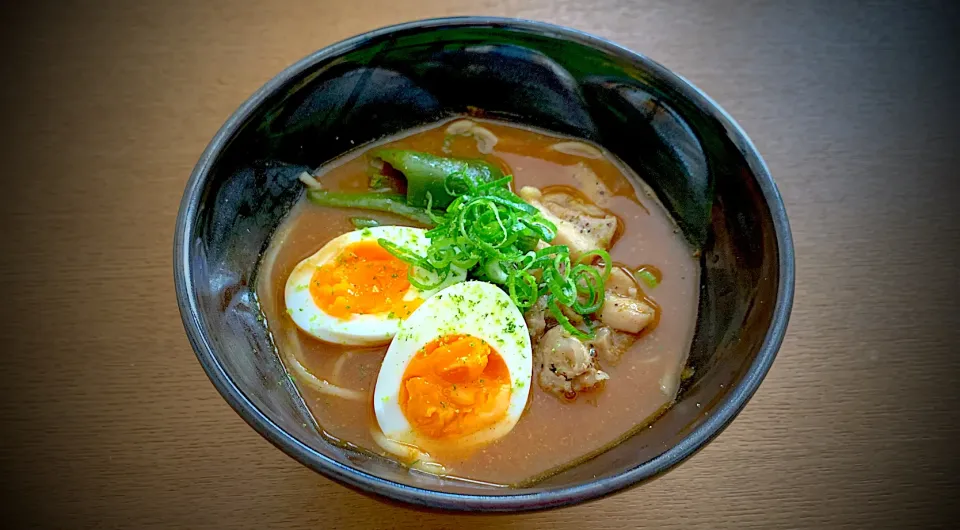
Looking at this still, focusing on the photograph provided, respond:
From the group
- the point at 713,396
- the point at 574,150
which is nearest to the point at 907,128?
the point at 574,150

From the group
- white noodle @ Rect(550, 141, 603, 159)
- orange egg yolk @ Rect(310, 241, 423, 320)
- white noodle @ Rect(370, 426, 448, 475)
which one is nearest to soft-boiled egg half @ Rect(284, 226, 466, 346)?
orange egg yolk @ Rect(310, 241, 423, 320)

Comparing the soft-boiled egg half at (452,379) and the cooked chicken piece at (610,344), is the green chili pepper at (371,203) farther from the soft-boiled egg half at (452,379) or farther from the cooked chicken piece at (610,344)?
the cooked chicken piece at (610,344)

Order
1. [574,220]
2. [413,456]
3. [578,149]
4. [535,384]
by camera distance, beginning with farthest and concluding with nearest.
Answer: [578,149], [574,220], [535,384], [413,456]

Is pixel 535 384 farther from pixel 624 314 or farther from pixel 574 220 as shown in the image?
pixel 574 220

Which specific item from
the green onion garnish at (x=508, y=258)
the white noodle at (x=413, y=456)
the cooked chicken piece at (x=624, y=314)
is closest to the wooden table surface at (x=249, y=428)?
the white noodle at (x=413, y=456)

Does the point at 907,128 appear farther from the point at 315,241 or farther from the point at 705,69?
the point at 315,241

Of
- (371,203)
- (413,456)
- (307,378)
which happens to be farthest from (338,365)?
(371,203)
